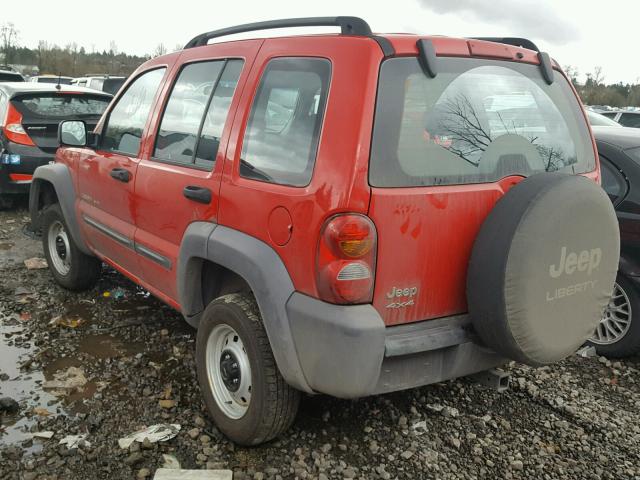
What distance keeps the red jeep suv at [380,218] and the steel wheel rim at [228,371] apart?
0.01 metres

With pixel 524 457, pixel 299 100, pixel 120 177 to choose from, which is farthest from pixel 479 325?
pixel 120 177

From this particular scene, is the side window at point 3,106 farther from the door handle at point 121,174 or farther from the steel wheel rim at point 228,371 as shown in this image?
the steel wheel rim at point 228,371

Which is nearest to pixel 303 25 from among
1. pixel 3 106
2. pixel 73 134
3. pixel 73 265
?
pixel 73 134

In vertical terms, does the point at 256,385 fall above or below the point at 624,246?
below

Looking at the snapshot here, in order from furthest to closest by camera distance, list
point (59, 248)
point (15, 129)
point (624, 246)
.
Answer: point (15, 129)
point (59, 248)
point (624, 246)

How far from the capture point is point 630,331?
4.01 m

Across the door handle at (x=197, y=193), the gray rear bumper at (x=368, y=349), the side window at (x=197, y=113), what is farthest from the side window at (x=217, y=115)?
the gray rear bumper at (x=368, y=349)

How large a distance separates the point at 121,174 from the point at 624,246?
11.2 ft

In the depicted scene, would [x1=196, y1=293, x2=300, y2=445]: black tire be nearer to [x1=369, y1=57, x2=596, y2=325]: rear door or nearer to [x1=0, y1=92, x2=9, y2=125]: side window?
[x1=369, y1=57, x2=596, y2=325]: rear door

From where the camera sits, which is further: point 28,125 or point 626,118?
point 626,118

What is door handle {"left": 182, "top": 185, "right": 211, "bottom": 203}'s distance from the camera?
9.23ft

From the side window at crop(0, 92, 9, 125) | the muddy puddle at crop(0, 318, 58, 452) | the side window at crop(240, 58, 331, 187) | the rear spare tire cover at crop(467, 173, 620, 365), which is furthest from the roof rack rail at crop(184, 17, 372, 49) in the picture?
the side window at crop(0, 92, 9, 125)

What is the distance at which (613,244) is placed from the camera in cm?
260

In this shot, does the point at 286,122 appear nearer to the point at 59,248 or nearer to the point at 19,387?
the point at 19,387
